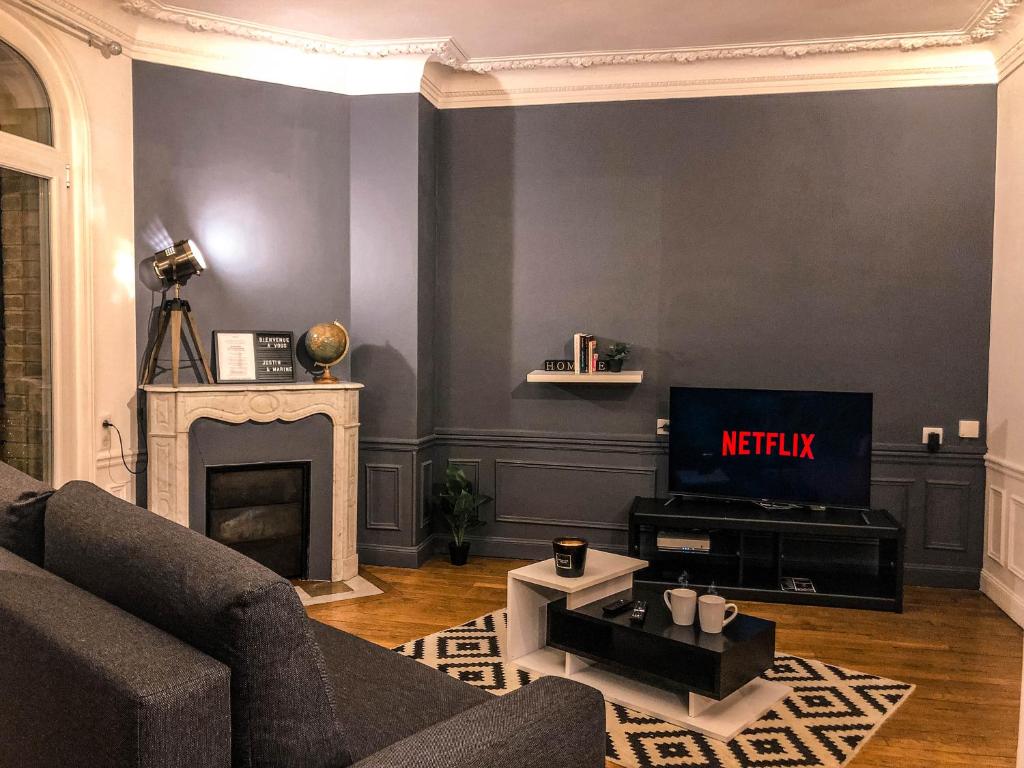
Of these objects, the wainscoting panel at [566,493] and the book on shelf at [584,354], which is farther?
the book on shelf at [584,354]

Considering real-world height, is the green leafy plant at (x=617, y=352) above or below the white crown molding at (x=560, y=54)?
below

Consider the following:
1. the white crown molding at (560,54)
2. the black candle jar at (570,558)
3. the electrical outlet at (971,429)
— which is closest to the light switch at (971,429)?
the electrical outlet at (971,429)

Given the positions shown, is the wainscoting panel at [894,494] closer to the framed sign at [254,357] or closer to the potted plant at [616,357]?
the potted plant at [616,357]

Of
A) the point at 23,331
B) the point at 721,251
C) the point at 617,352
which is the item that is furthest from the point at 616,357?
the point at 23,331

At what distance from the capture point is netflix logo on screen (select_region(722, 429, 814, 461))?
14.6 feet

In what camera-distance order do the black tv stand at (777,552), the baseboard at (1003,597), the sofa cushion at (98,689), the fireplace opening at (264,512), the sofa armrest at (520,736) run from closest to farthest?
the sofa cushion at (98,689)
the sofa armrest at (520,736)
the baseboard at (1003,597)
the black tv stand at (777,552)
the fireplace opening at (264,512)

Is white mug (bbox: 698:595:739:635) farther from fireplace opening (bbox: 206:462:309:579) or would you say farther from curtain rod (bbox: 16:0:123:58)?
curtain rod (bbox: 16:0:123:58)

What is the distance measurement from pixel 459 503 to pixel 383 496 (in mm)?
458

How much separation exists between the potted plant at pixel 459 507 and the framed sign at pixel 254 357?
1.12m

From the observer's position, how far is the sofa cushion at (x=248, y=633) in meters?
1.22

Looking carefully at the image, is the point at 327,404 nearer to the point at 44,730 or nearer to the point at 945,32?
the point at 44,730

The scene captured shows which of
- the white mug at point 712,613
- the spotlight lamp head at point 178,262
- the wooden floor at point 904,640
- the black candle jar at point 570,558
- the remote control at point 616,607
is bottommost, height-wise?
the wooden floor at point 904,640

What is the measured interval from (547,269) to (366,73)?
1.54 meters

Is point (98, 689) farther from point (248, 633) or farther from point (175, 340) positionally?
point (175, 340)
